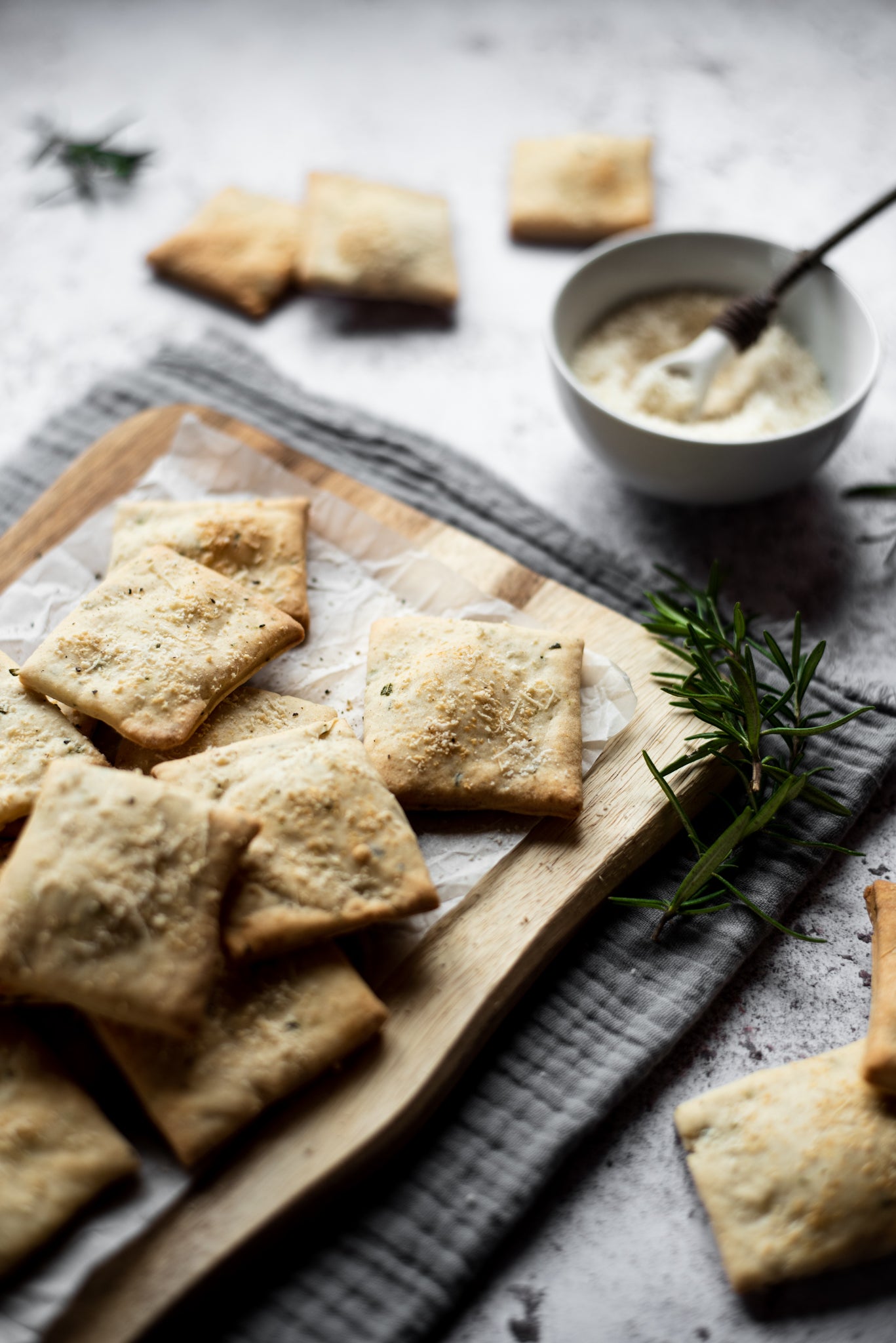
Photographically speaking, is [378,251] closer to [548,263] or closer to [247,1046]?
[548,263]

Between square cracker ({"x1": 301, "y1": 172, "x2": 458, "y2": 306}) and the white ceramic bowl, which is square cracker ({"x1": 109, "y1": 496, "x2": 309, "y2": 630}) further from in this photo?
square cracker ({"x1": 301, "y1": 172, "x2": 458, "y2": 306})

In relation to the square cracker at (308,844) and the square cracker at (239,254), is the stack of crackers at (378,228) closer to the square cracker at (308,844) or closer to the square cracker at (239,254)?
the square cracker at (239,254)

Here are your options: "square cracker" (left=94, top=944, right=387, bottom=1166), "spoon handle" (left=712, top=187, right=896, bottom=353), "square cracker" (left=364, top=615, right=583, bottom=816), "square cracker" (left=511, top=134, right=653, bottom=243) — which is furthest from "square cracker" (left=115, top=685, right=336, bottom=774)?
"square cracker" (left=511, top=134, right=653, bottom=243)

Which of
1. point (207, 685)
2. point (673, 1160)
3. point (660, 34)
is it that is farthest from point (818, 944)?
point (660, 34)

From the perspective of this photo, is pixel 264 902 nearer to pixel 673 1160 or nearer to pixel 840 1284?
pixel 673 1160

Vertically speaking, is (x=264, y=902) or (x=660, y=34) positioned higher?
(x=660, y=34)

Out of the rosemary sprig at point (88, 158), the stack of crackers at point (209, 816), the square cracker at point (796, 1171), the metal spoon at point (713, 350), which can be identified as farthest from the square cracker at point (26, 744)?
the rosemary sprig at point (88, 158)
